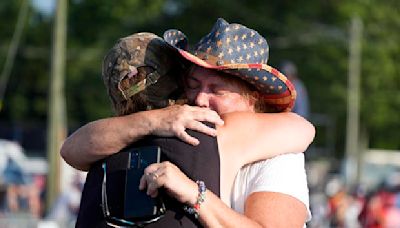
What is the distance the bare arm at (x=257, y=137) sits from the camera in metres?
3.35

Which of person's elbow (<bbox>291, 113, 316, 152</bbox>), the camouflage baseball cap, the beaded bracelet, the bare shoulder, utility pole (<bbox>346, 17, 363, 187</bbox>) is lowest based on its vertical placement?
utility pole (<bbox>346, 17, 363, 187</bbox>)

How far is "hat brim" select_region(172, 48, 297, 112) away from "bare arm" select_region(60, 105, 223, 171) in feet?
0.49

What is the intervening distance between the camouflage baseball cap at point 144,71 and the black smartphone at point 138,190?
0.68 feet

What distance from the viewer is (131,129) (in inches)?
134

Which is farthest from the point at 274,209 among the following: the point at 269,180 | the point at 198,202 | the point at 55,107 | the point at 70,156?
the point at 55,107

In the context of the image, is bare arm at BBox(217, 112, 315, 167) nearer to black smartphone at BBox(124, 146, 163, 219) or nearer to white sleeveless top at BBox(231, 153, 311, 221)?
white sleeveless top at BBox(231, 153, 311, 221)

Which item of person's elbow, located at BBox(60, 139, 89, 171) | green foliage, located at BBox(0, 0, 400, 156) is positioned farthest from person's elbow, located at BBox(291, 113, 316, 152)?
green foliage, located at BBox(0, 0, 400, 156)

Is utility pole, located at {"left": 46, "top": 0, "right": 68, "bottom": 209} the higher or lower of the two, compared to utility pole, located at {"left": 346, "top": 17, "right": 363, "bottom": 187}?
higher

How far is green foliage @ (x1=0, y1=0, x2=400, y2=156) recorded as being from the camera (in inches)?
1875

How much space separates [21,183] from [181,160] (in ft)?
63.8

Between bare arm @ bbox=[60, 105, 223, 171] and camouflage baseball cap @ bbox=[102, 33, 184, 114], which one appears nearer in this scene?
bare arm @ bbox=[60, 105, 223, 171]

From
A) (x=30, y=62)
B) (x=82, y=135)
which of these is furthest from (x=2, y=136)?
(x=82, y=135)

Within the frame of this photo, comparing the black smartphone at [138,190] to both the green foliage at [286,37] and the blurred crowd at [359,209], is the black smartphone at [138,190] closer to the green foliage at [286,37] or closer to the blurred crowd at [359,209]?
the blurred crowd at [359,209]

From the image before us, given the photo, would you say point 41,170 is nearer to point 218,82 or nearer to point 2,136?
point 2,136
